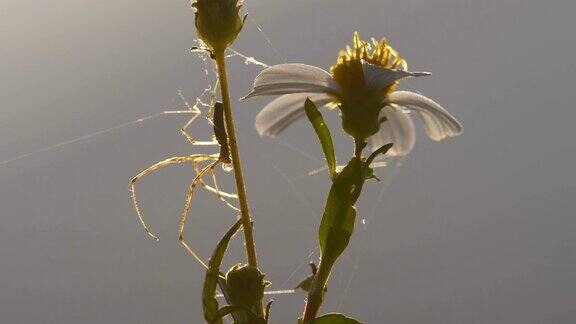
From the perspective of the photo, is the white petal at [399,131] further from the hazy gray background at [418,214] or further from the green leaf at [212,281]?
the hazy gray background at [418,214]

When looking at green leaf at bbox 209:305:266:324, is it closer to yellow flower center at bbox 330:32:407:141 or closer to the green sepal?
the green sepal

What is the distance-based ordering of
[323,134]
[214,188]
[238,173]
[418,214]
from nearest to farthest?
[238,173]
[323,134]
[214,188]
[418,214]

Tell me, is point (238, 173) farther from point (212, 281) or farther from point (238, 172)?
point (212, 281)

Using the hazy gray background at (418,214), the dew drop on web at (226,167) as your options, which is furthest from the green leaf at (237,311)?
the hazy gray background at (418,214)

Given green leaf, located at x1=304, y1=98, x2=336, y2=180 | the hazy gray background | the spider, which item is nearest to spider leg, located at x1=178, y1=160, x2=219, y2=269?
the spider

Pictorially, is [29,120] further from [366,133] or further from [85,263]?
[366,133]

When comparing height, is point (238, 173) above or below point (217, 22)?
below

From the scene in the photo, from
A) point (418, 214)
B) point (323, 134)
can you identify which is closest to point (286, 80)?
point (323, 134)

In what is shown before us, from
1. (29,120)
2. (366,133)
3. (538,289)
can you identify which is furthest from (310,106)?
(538,289)
